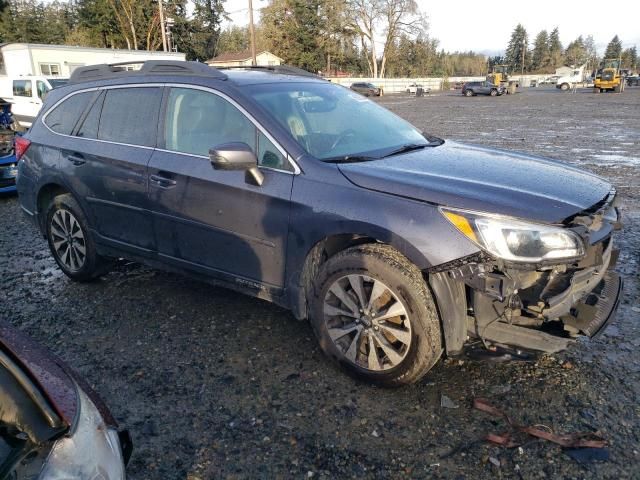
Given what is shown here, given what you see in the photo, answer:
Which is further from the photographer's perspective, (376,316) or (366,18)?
(366,18)

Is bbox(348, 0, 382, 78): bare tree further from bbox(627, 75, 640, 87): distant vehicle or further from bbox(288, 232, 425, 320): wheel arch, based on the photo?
bbox(288, 232, 425, 320): wheel arch

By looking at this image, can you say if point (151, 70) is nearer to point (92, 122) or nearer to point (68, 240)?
point (92, 122)

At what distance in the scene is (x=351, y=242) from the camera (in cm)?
317

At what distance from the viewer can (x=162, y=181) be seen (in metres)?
3.72

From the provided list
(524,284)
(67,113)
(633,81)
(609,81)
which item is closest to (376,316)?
(524,284)

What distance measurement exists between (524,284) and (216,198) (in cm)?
197

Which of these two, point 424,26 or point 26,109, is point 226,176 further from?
point 424,26

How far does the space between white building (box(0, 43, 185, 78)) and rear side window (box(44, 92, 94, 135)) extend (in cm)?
2729

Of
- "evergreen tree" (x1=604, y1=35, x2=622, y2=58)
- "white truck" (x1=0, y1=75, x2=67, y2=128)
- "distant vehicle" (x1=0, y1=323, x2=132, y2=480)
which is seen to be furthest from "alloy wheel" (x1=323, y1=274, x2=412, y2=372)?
"evergreen tree" (x1=604, y1=35, x2=622, y2=58)

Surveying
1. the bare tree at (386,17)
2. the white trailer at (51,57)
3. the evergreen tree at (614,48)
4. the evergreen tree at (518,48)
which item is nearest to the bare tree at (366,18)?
the bare tree at (386,17)

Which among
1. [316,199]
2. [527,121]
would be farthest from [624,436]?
[527,121]

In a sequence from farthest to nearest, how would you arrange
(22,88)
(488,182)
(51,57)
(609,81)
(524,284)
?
(609,81) < (51,57) < (22,88) < (488,182) < (524,284)

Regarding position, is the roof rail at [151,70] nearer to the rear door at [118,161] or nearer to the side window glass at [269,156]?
the rear door at [118,161]

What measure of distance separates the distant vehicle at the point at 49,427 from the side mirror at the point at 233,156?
62.0 inches
